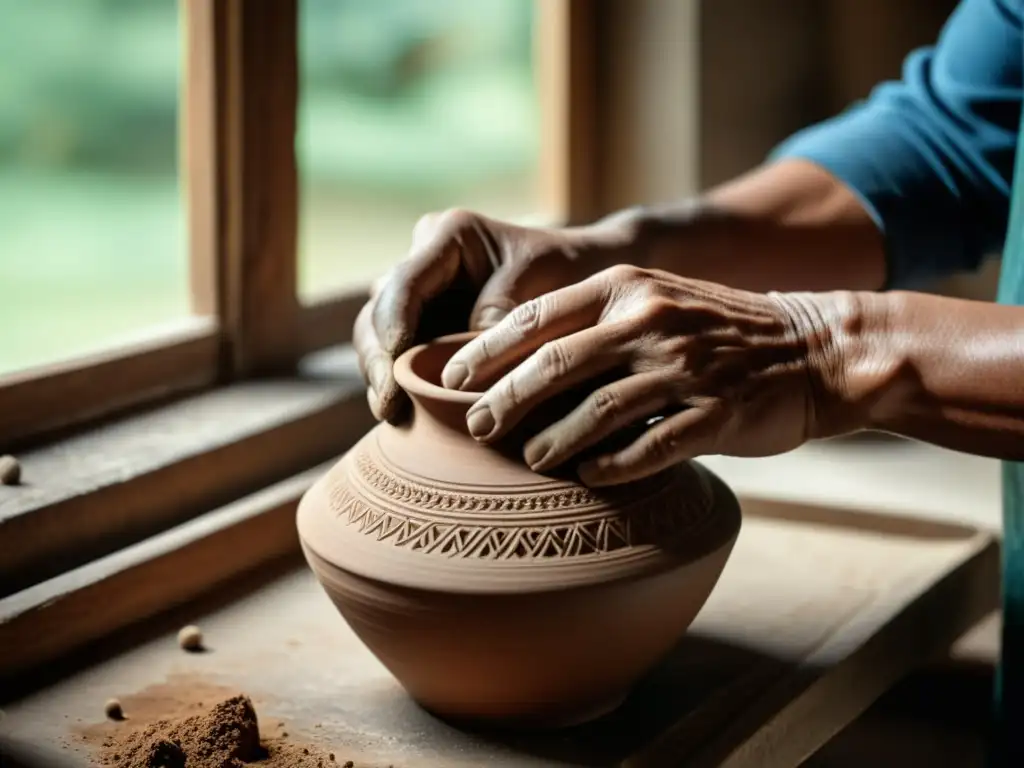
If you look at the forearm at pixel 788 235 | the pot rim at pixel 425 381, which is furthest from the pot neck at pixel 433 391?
the forearm at pixel 788 235

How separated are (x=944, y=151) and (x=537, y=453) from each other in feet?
3.39

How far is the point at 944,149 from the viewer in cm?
201

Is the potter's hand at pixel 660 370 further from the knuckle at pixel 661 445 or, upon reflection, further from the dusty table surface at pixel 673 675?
the dusty table surface at pixel 673 675

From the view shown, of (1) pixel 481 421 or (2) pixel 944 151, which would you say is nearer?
(1) pixel 481 421

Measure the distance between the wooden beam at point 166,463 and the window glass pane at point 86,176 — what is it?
0.19 metres

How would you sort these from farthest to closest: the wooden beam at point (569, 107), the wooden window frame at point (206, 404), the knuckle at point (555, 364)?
1. the wooden beam at point (569, 107)
2. the wooden window frame at point (206, 404)
3. the knuckle at point (555, 364)

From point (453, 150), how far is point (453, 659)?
1.89 metres

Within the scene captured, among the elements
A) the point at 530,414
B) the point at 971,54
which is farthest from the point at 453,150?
the point at 530,414

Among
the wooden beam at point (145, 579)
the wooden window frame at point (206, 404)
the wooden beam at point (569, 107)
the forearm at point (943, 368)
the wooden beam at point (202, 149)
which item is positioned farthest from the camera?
the wooden beam at point (569, 107)

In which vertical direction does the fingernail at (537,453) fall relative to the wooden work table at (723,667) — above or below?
above

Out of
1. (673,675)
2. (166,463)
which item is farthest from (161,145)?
(673,675)

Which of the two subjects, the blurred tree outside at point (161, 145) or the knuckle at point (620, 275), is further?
the blurred tree outside at point (161, 145)

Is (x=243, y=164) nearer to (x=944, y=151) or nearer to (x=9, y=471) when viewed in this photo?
(x=9, y=471)

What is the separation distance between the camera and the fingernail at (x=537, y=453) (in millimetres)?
1319
